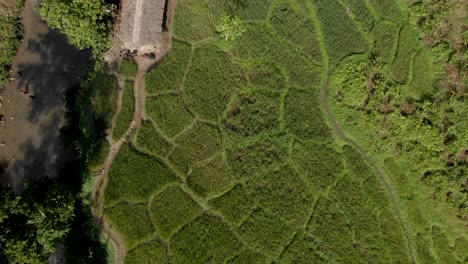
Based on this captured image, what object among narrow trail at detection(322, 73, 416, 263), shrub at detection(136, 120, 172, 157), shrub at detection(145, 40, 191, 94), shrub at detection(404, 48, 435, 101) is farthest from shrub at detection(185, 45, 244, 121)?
shrub at detection(404, 48, 435, 101)

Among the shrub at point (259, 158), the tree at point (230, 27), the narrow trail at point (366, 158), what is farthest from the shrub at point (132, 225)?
the narrow trail at point (366, 158)

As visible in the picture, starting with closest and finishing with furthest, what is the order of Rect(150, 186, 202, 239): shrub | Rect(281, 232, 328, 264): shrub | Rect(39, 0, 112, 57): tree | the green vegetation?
Rect(39, 0, 112, 57): tree < Rect(281, 232, 328, 264): shrub < Rect(150, 186, 202, 239): shrub < the green vegetation

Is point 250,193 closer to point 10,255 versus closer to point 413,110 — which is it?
point 413,110

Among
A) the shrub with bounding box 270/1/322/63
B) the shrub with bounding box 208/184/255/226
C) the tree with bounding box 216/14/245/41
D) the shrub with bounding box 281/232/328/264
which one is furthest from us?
the shrub with bounding box 270/1/322/63

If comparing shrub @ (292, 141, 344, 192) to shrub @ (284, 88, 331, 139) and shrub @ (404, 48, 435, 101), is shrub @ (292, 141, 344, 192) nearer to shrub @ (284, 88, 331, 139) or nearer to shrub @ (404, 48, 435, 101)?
shrub @ (284, 88, 331, 139)

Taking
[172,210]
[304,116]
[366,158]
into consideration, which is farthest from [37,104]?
[366,158]

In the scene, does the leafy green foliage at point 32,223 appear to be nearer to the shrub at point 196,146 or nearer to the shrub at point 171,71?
the shrub at point 196,146
